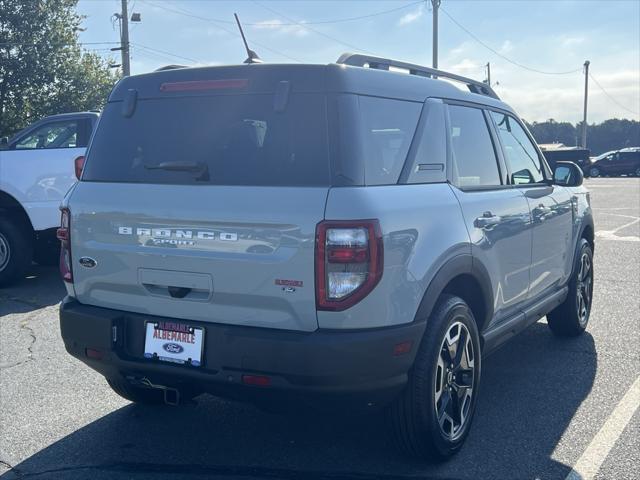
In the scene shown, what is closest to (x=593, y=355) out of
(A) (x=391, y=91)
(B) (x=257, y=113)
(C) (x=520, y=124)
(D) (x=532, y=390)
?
(D) (x=532, y=390)

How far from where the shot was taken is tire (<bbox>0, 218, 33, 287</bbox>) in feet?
26.8

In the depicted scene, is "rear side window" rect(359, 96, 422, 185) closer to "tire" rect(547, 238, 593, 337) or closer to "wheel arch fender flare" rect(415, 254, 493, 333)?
"wheel arch fender flare" rect(415, 254, 493, 333)

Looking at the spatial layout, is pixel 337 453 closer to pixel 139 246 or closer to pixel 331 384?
pixel 331 384

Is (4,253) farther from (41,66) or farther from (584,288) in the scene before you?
(41,66)

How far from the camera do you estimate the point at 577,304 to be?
231 inches

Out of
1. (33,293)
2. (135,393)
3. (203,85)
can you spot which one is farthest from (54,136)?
(203,85)

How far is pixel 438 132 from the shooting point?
12.5 feet

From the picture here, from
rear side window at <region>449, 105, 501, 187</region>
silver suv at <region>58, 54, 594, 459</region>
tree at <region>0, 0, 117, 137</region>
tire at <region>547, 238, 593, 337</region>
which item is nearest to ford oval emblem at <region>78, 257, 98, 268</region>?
silver suv at <region>58, 54, 594, 459</region>

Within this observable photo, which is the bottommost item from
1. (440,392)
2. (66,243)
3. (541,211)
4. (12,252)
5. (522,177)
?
(440,392)

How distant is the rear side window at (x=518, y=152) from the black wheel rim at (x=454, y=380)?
4.61 ft

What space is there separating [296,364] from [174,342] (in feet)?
2.12

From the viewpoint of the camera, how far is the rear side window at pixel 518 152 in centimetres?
473

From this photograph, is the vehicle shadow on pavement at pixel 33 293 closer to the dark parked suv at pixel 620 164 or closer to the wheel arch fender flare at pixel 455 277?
the wheel arch fender flare at pixel 455 277

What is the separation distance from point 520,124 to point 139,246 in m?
3.08
